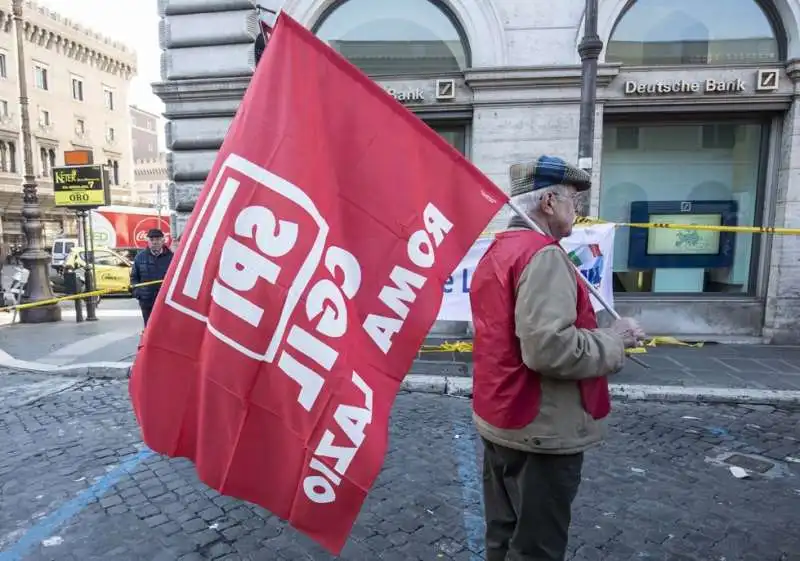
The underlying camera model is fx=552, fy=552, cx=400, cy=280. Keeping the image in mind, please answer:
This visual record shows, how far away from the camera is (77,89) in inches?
2232

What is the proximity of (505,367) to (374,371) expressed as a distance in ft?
1.65

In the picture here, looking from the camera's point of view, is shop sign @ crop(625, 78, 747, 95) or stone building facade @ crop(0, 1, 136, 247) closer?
shop sign @ crop(625, 78, 747, 95)

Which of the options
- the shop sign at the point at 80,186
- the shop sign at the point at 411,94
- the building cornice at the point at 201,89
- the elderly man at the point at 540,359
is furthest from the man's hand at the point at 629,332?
the shop sign at the point at 80,186

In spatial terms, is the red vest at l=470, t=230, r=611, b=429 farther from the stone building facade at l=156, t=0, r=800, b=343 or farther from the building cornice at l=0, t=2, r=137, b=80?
the building cornice at l=0, t=2, r=137, b=80

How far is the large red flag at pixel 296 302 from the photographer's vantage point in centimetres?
184

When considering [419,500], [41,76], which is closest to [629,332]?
[419,500]

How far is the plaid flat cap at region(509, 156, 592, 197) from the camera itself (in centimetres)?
207

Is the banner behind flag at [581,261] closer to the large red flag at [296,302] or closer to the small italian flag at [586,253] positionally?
the small italian flag at [586,253]

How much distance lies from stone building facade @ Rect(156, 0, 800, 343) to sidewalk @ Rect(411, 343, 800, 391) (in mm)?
808

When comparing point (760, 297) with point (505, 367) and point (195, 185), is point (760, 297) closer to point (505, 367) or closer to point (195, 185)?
point (505, 367)

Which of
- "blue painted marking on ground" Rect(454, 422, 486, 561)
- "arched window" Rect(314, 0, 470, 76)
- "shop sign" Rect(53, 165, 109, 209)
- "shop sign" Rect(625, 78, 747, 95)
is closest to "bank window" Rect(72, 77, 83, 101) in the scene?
"shop sign" Rect(53, 165, 109, 209)

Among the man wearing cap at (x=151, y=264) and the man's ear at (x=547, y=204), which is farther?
the man wearing cap at (x=151, y=264)

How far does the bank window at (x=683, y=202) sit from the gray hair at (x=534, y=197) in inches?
293

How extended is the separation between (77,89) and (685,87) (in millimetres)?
63548
